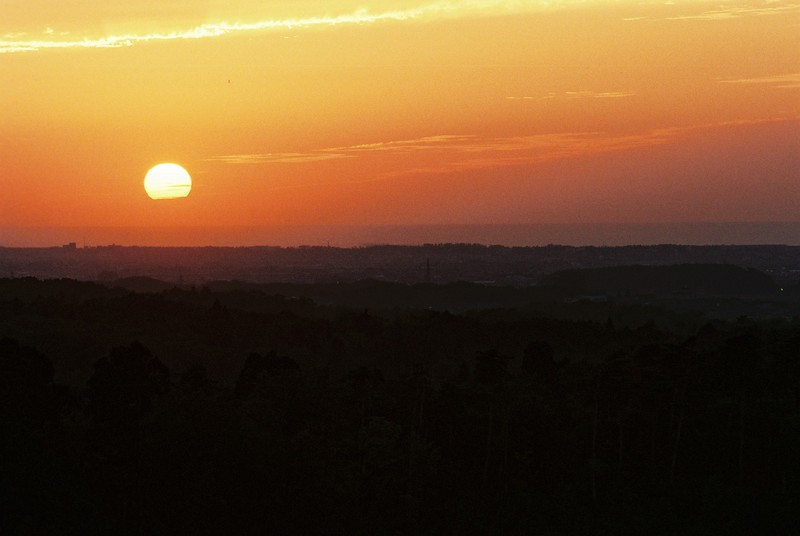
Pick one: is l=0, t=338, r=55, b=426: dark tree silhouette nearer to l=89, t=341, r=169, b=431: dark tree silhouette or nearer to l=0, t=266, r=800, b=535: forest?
l=0, t=266, r=800, b=535: forest

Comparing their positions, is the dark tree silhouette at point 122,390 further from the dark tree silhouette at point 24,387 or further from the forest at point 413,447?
the dark tree silhouette at point 24,387

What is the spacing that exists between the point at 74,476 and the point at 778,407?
29.6 meters

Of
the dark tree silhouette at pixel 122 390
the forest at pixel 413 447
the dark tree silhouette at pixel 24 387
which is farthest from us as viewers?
the dark tree silhouette at pixel 24 387

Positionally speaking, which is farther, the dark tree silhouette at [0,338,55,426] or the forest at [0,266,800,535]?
the dark tree silhouette at [0,338,55,426]

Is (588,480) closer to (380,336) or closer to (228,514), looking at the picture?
(228,514)

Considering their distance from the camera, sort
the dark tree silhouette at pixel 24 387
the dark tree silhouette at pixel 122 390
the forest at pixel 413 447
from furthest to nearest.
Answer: the dark tree silhouette at pixel 24 387
the dark tree silhouette at pixel 122 390
the forest at pixel 413 447

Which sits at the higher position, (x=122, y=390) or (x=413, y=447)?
(x=122, y=390)

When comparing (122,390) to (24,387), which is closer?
(122,390)

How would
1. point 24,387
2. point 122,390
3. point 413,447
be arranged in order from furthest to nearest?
point 413,447
point 24,387
point 122,390

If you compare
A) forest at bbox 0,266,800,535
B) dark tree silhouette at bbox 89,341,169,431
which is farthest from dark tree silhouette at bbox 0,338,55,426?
dark tree silhouette at bbox 89,341,169,431

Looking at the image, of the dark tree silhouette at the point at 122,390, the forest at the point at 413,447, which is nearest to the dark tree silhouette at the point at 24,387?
the forest at the point at 413,447

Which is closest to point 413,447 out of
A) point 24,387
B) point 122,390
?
point 122,390

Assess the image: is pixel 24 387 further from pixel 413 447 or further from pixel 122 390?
pixel 413 447

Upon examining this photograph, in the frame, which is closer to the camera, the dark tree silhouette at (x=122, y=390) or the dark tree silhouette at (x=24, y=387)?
the dark tree silhouette at (x=122, y=390)
